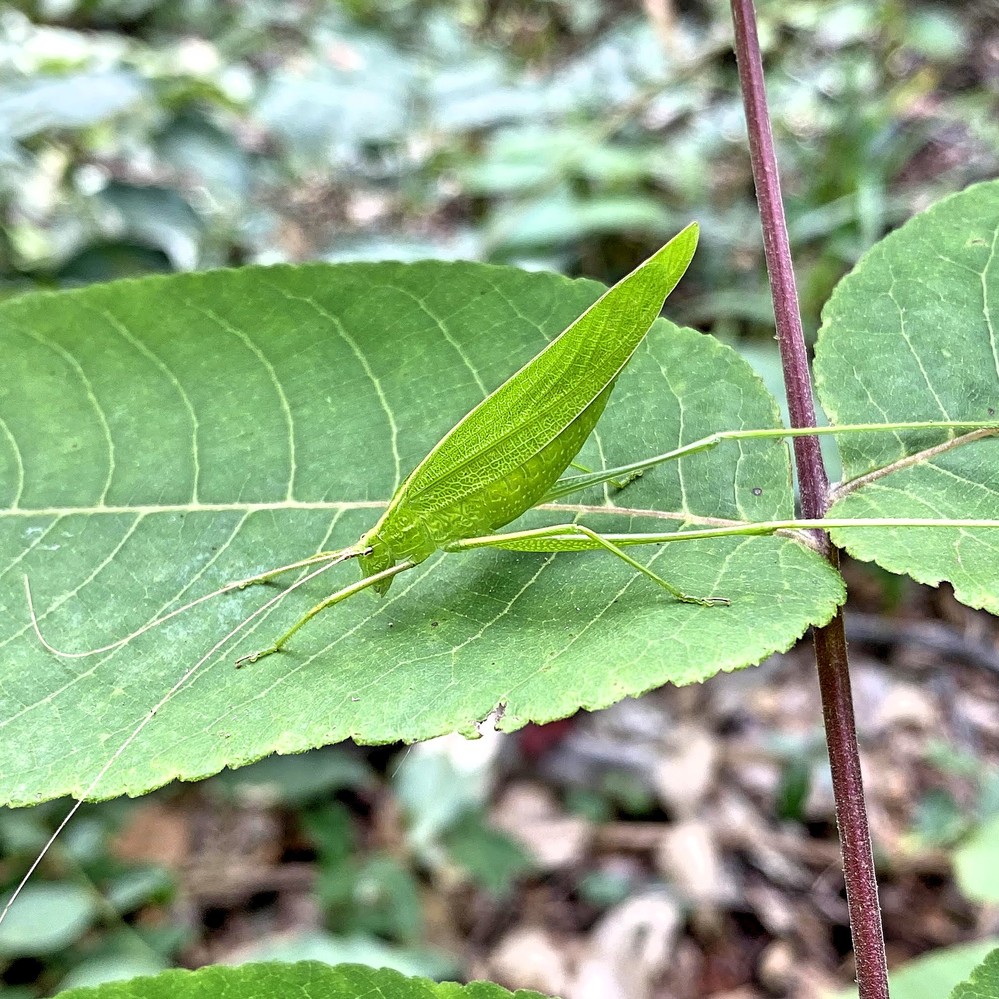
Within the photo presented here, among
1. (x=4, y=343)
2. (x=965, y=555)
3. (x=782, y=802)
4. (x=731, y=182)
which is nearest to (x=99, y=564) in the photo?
(x=4, y=343)

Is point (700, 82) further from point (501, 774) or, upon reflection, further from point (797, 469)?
point (797, 469)

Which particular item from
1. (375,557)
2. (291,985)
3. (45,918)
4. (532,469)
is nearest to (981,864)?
(532,469)

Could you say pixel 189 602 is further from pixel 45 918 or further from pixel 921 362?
pixel 45 918

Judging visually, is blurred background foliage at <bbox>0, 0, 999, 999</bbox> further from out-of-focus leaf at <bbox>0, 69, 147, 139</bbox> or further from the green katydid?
the green katydid

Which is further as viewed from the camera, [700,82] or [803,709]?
[700,82]

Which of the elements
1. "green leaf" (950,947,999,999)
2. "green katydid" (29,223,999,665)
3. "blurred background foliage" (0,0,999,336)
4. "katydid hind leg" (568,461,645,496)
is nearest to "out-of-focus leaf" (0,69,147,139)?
"blurred background foliage" (0,0,999,336)
